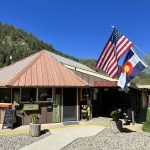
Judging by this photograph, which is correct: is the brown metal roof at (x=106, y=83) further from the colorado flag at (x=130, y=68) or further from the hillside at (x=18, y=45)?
the hillside at (x=18, y=45)

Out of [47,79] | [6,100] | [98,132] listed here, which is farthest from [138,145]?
[6,100]

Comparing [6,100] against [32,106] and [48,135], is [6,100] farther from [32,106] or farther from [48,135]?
[48,135]

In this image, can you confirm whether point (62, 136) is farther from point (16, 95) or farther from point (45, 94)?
point (16, 95)

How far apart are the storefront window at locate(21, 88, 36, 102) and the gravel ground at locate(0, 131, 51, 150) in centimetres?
344

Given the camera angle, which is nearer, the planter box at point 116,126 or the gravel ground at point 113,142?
the gravel ground at point 113,142

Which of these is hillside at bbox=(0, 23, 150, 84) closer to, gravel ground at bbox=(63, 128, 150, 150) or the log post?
gravel ground at bbox=(63, 128, 150, 150)

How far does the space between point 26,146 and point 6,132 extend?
10.5ft

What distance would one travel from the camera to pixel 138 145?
11094mm

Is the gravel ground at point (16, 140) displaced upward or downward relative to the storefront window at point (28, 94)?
downward

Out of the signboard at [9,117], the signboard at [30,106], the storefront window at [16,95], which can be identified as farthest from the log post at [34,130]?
the storefront window at [16,95]

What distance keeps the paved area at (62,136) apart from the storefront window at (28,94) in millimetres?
3063

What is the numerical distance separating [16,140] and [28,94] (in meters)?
4.69

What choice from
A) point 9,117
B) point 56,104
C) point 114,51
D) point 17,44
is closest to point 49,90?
point 56,104

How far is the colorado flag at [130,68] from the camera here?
12315 mm
